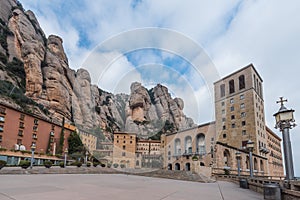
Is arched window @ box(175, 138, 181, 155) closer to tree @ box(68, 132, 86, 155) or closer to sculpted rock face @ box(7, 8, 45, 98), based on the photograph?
tree @ box(68, 132, 86, 155)

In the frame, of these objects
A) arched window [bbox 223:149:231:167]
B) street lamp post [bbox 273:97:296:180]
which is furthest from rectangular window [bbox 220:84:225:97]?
street lamp post [bbox 273:97:296:180]

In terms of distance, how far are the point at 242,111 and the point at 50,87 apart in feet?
160

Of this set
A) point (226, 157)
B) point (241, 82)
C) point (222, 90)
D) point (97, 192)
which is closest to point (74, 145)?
point (226, 157)

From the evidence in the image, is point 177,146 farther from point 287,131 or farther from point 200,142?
point 287,131

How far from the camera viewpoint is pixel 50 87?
55875mm

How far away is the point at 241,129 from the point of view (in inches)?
1561

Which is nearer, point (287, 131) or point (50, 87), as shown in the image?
point (287, 131)

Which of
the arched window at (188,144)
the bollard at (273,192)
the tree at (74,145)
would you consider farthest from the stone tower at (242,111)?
the bollard at (273,192)

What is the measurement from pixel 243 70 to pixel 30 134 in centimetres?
4200

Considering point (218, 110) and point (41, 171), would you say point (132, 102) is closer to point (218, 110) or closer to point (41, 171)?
point (218, 110)

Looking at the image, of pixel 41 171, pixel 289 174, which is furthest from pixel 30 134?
pixel 289 174

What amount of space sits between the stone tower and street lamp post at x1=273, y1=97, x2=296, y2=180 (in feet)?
112

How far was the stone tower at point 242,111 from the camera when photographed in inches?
1510

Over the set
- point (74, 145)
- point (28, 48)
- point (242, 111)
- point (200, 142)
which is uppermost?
point (28, 48)
